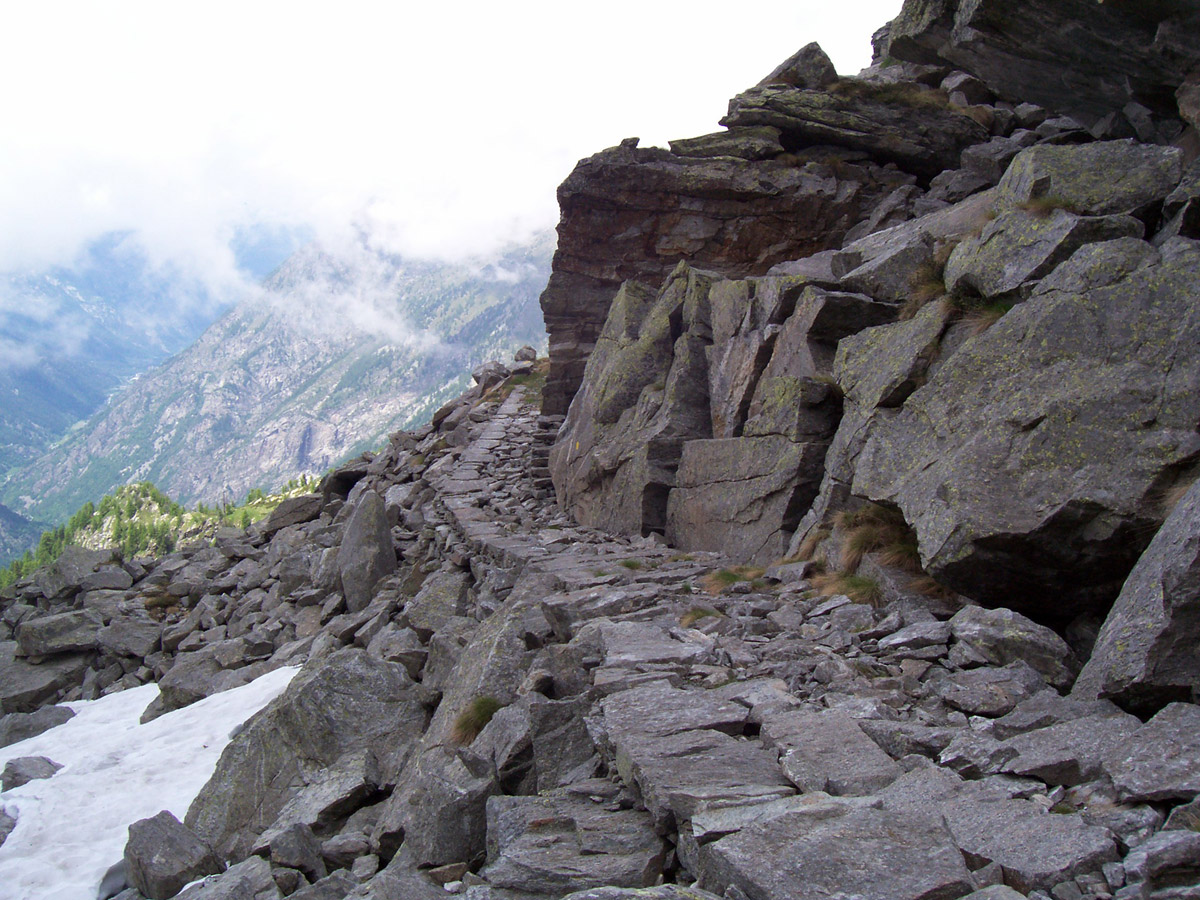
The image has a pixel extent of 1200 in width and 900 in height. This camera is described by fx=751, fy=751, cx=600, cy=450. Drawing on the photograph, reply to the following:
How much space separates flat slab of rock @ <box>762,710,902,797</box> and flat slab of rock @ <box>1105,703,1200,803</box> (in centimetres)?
169

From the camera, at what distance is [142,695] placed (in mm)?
27000

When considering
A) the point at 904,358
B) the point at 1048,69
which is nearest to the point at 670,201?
the point at 1048,69

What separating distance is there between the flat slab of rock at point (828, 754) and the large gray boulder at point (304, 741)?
8.45 m

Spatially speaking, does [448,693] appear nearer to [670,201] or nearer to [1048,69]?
[1048,69]

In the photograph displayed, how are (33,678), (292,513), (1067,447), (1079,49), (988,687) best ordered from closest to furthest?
(988,687) < (1067,447) < (1079,49) < (33,678) < (292,513)

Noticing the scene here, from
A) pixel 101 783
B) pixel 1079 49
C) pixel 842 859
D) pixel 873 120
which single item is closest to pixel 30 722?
pixel 101 783

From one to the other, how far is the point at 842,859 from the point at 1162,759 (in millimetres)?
2534

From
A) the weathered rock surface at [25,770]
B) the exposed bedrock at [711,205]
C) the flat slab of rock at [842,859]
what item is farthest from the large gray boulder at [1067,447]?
the weathered rock surface at [25,770]

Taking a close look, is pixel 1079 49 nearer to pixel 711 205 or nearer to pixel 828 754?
pixel 828 754

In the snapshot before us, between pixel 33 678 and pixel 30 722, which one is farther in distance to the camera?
pixel 33 678

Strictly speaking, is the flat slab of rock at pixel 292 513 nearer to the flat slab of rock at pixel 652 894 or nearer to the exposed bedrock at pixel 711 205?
the exposed bedrock at pixel 711 205

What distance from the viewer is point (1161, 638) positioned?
6.73 meters

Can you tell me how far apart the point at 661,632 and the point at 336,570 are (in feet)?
69.5

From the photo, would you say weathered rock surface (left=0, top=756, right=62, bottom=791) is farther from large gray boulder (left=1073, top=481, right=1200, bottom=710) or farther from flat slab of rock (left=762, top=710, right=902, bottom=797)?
large gray boulder (left=1073, top=481, right=1200, bottom=710)
